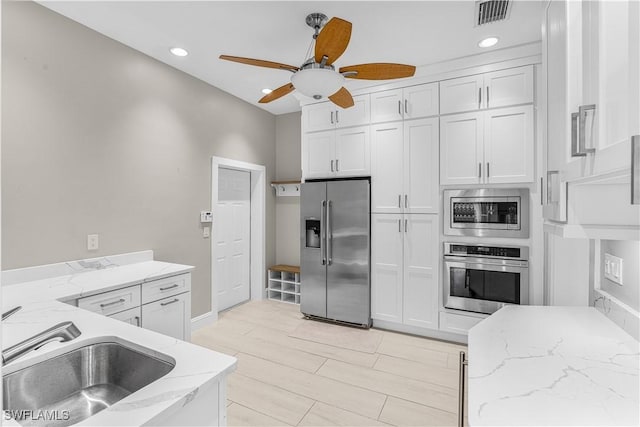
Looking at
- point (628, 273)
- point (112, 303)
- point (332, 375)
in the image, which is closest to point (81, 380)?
point (112, 303)

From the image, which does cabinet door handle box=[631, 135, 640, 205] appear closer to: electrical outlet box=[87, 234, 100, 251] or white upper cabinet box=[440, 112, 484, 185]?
white upper cabinet box=[440, 112, 484, 185]

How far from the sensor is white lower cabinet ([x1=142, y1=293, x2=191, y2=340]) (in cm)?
242

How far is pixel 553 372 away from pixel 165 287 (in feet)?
7.92

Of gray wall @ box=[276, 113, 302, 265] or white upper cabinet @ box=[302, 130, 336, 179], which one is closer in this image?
white upper cabinet @ box=[302, 130, 336, 179]

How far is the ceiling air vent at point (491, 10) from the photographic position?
7.63ft

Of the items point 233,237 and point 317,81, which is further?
point 233,237

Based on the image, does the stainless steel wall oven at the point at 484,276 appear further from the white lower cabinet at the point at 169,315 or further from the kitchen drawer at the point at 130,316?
the kitchen drawer at the point at 130,316

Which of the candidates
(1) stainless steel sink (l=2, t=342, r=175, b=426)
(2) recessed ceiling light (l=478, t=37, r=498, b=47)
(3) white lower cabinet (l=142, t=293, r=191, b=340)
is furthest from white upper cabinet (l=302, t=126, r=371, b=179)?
(1) stainless steel sink (l=2, t=342, r=175, b=426)

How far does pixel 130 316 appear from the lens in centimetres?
229

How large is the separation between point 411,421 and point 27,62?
11.5 feet

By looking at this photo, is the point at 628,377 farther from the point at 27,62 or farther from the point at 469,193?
the point at 27,62

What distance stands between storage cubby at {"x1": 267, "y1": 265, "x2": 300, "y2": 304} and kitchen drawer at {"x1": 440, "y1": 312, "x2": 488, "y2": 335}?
76.0 inches

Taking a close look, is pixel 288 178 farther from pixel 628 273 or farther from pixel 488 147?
pixel 628 273

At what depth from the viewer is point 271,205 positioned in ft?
16.0
